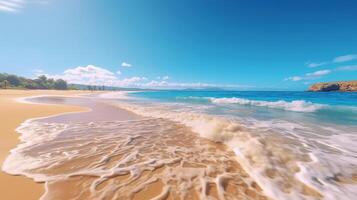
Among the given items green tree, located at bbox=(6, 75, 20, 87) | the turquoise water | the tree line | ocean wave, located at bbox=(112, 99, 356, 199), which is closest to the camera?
ocean wave, located at bbox=(112, 99, 356, 199)

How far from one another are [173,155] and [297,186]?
114 inches

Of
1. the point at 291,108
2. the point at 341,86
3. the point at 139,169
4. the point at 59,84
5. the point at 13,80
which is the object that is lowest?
the point at 139,169

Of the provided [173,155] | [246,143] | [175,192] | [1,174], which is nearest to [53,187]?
[1,174]

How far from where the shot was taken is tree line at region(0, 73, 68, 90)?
73812mm

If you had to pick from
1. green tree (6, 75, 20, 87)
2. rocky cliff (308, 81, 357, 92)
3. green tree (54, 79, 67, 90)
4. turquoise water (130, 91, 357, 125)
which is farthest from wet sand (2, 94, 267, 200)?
green tree (54, 79, 67, 90)

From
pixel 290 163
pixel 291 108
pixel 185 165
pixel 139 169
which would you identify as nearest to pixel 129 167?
pixel 139 169

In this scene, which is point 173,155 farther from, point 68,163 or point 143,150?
point 68,163

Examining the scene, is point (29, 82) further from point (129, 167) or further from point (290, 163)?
point (290, 163)

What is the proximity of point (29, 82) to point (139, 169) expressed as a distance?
10718cm

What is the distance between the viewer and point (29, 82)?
8106cm

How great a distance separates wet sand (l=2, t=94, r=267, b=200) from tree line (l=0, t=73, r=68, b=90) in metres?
86.3

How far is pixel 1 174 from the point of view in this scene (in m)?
3.31

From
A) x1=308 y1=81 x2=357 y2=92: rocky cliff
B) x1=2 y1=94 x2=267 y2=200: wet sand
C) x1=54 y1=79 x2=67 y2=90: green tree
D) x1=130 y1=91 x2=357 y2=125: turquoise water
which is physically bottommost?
x1=2 y1=94 x2=267 y2=200: wet sand

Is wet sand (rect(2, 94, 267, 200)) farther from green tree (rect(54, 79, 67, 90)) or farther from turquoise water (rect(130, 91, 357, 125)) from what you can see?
green tree (rect(54, 79, 67, 90))
